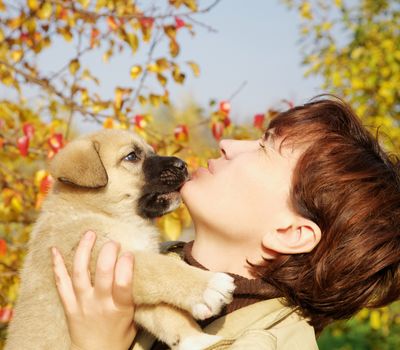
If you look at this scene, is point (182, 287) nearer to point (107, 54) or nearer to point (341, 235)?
point (341, 235)

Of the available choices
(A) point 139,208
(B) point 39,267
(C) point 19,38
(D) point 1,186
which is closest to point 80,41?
(C) point 19,38

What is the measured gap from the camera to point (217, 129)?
3.98 meters

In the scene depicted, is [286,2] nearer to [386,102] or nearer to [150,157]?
[386,102]

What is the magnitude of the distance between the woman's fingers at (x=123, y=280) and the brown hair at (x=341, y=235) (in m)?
0.54

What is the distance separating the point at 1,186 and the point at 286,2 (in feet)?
15.5

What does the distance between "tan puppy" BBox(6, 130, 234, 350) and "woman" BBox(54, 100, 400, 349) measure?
100mm

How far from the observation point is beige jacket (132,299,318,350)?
6.70 ft

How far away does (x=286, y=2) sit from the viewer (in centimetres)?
721

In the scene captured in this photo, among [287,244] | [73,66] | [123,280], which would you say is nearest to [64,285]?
[123,280]

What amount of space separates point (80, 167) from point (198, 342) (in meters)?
1.04

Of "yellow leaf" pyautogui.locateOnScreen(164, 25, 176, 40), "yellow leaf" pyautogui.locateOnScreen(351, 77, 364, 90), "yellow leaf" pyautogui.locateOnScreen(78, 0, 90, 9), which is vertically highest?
"yellow leaf" pyautogui.locateOnScreen(78, 0, 90, 9)

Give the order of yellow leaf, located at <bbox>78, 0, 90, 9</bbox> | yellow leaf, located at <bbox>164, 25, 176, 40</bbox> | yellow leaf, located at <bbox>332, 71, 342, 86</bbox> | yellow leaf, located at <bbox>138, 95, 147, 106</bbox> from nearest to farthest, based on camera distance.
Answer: yellow leaf, located at <bbox>78, 0, 90, 9</bbox>
yellow leaf, located at <bbox>164, 25, 176, 40</bbox>
yellow leaf, located at <bbox>138, 95, 147, 106</bbox>
yellow leaf, located at <bbox>332, 71, 342, 86</bbox>

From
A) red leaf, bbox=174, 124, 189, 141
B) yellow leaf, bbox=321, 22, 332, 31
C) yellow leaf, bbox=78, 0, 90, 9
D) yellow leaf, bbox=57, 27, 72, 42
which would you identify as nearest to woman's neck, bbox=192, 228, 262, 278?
red leaf, bbox=174, 124, 189, 141

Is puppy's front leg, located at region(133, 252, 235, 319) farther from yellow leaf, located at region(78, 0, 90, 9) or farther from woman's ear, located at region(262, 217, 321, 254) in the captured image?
yellow leaf, located at region(78, 0, 90, 9)
